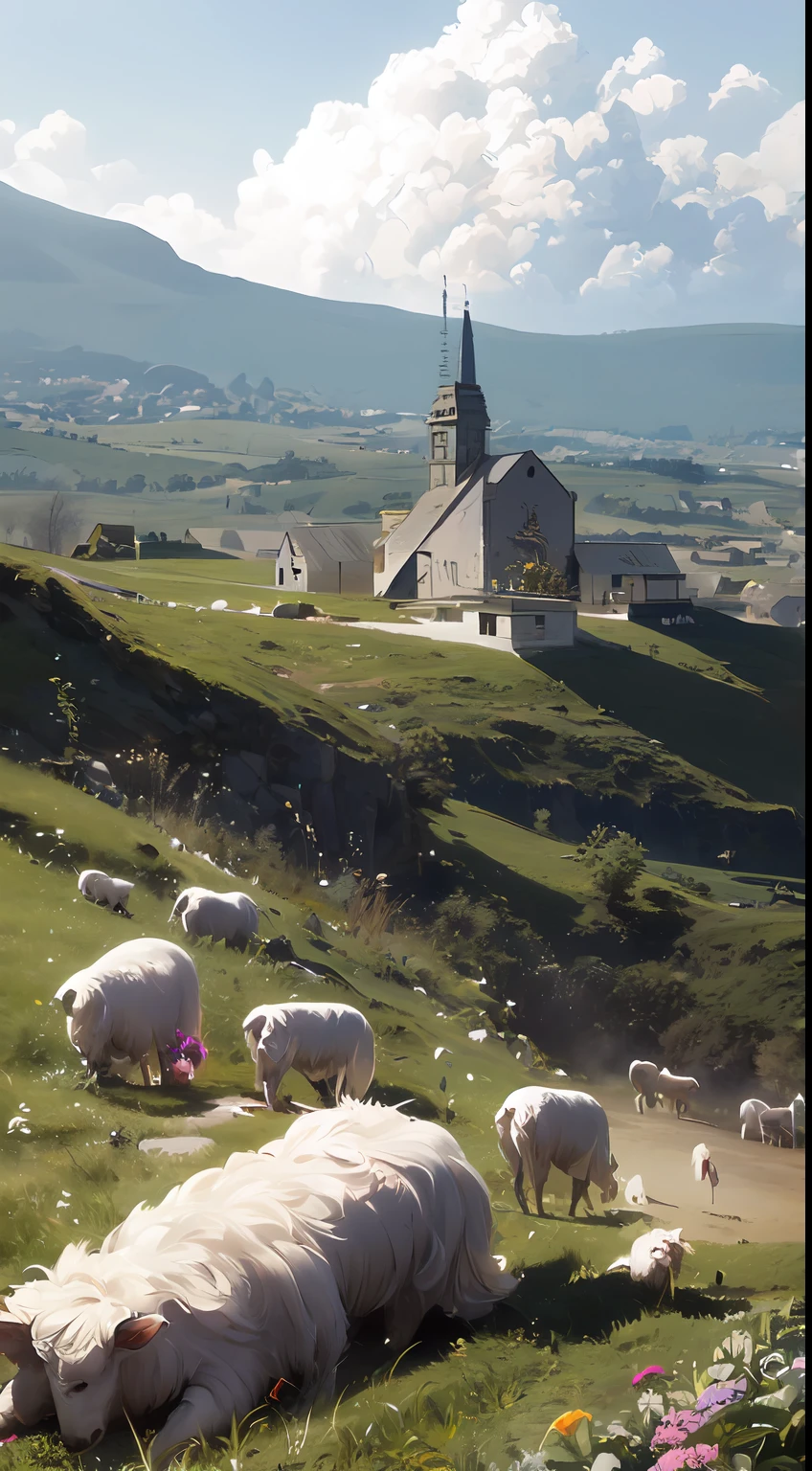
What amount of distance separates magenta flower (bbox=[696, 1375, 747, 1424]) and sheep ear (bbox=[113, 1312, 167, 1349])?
120 inches

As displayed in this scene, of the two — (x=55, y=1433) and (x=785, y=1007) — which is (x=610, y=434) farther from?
(x=55, y=1433)

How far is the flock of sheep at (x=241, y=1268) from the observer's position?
6.08 m

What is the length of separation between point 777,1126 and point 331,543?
30.5 meters

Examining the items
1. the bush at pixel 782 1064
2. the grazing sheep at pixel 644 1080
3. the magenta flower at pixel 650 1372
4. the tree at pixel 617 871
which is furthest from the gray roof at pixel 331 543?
the magenta flower at pixel 650 1372

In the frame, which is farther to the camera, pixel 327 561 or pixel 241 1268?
pixel 327 561

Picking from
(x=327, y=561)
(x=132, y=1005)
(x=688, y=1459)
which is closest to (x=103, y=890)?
(x=132, y=1005)

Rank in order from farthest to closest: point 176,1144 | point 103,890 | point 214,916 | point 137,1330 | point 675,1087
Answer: point 675,1087
point 214,916
point 103,890
point 176,1144
point 137,1330

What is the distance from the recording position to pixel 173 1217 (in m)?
6.88

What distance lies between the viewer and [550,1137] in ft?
31.4

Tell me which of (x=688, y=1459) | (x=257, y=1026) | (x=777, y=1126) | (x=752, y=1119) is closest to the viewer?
(x=688, y=1459)

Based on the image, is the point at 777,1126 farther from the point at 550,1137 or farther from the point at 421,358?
the point at 421,358

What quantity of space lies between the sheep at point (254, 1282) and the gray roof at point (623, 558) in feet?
112

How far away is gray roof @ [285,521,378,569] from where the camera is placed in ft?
137

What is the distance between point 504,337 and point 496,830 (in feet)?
81.2
